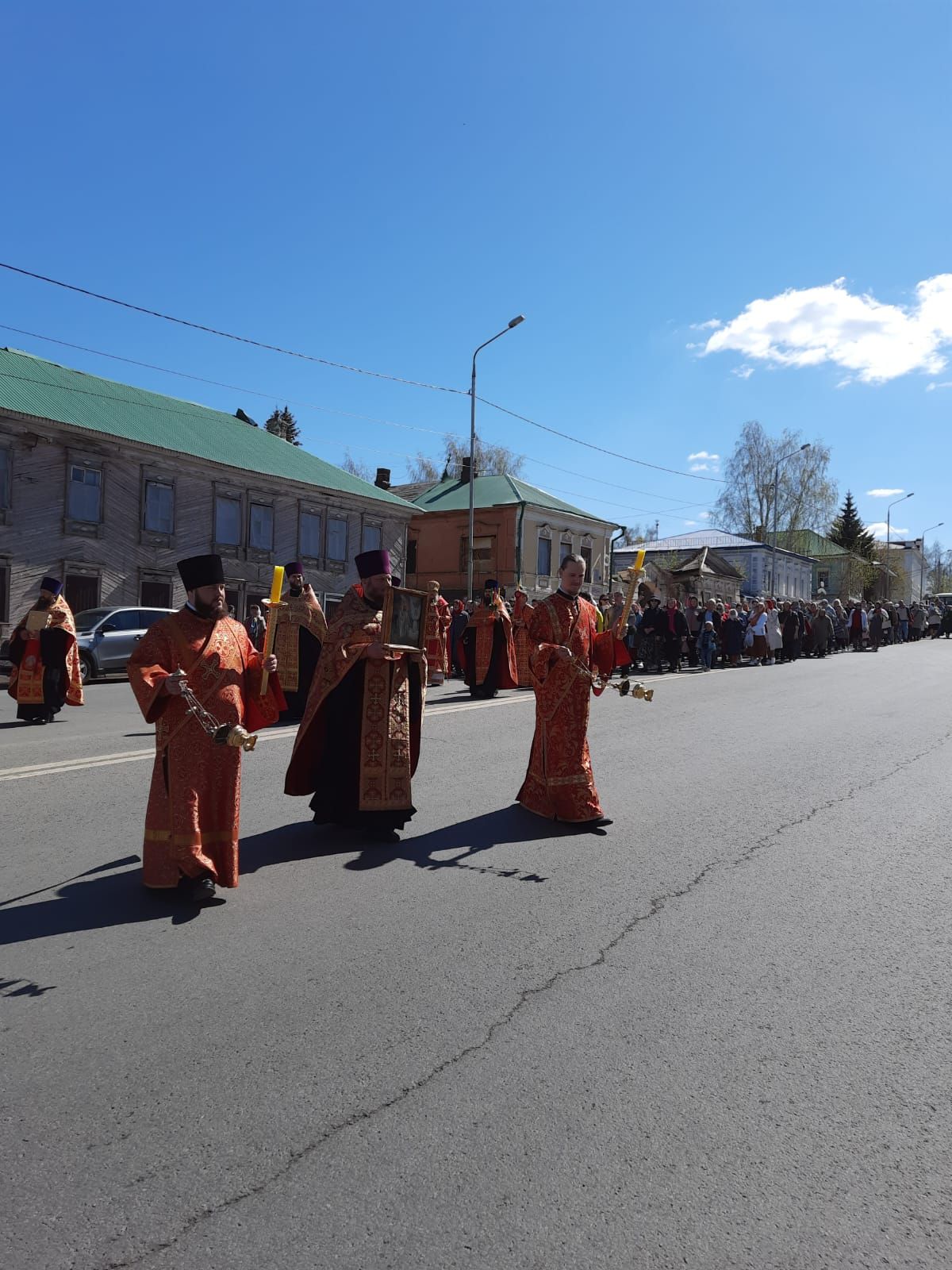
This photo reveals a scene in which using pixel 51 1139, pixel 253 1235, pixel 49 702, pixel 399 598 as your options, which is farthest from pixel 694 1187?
pixel 49 702

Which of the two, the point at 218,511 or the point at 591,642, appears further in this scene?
the point at 218,511

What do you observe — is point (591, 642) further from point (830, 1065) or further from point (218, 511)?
point (218, 511)

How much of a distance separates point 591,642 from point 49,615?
322 inches

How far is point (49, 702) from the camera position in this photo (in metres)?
12.1

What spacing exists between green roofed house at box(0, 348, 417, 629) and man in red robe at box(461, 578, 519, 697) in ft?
46.6

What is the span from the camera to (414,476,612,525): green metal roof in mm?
43531

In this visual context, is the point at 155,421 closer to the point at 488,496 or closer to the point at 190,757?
the point at 488,496

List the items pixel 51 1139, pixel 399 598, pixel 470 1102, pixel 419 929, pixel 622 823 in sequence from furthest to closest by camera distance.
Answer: pixel 622 823 → pixel 399 598 → pixel 419 929 → pixel 470 1102 → pixel 51 1139

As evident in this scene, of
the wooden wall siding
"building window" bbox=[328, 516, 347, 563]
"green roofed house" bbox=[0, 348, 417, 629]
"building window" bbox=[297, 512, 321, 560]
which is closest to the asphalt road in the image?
the wooden wall siding

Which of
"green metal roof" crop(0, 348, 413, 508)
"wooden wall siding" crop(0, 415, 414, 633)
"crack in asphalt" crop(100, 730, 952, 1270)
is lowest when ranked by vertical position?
"crack in asphalt" crop(100, 730, 952, 1270)

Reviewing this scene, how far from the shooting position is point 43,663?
12016 millimetres

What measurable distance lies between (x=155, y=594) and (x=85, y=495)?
11.5 feet

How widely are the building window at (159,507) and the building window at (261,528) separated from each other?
3042 millimetres

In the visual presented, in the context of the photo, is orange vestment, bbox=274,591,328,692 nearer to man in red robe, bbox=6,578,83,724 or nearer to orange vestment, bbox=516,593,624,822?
man in red robe, bbox=6,578,83,724
